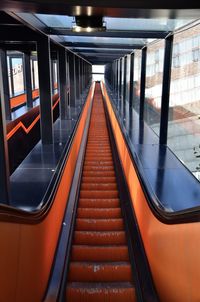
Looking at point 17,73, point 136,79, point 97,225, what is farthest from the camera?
point 17,73

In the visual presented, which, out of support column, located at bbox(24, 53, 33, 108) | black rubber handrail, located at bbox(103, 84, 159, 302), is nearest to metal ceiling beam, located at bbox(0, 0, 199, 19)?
black rubber handrail, located at bbox(103, 84, 159, 302)

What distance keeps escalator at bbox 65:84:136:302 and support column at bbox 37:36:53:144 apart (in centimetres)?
171

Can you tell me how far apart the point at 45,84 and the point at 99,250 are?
4.44 metres

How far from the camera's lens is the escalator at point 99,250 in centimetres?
353

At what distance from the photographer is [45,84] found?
293 inches

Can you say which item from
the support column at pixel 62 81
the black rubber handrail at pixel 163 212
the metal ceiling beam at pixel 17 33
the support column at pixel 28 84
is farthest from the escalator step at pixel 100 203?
the support column at pixel 28 84

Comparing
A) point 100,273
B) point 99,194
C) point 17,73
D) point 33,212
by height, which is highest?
point 17,73

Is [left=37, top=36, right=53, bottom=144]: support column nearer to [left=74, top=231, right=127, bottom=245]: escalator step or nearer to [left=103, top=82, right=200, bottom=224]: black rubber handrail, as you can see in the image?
[left=103, top=82, right=200, bottom=224]: black rubber handrail

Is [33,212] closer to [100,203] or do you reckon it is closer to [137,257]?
[137,257]

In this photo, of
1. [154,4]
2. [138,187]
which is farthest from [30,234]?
[154,4]

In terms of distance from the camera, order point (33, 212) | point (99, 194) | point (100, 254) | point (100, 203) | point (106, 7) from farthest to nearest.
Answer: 1. point (99, 194)
2. point (100, 203)
3. point (100, 254)
4. point (106, 7)
5. point (33, 212)

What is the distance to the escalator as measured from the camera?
3.53 meters

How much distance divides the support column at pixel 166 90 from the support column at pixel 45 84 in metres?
2.77

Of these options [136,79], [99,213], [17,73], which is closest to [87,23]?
[99,213]
